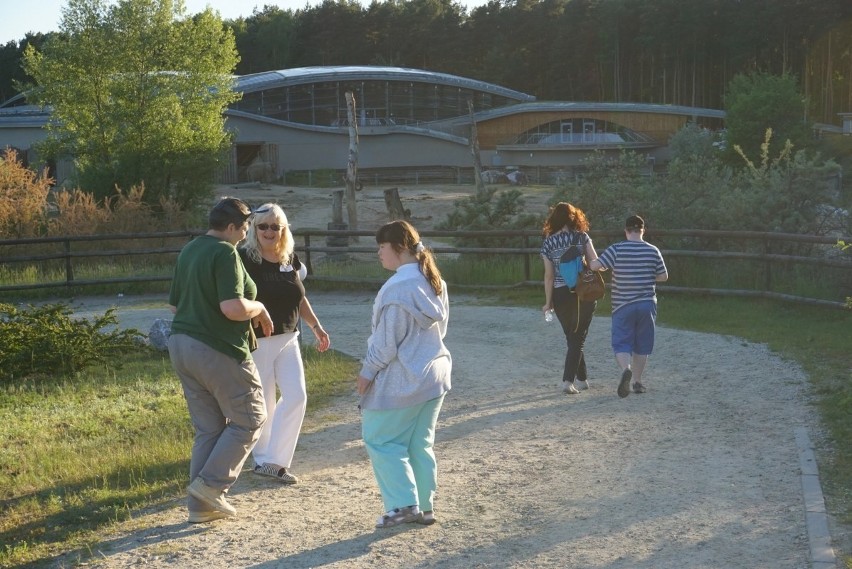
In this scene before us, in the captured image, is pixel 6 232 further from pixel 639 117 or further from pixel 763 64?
pixel 763 64

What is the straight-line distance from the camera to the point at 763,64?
8938 cm

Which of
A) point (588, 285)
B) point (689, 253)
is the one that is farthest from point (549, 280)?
point (689, 253)

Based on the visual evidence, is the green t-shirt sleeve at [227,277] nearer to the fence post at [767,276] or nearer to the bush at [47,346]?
the bush at [47,346]

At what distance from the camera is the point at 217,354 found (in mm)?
5828

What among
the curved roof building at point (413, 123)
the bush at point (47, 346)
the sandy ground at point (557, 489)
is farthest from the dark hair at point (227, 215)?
the curved roof building at point (413, 123)

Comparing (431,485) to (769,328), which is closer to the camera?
(431,485)

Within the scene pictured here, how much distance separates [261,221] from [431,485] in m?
1.97

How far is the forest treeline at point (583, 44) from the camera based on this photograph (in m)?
84.4

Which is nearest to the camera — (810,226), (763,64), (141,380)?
(141,380)

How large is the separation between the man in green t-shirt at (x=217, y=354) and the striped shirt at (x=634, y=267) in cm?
429

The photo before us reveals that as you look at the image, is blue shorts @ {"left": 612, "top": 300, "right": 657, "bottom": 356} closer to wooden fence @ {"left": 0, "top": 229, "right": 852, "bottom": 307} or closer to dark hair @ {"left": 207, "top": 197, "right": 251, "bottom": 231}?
dark hair @ {"left": 207, "top": 197, "right": 251, "bottom": 231}

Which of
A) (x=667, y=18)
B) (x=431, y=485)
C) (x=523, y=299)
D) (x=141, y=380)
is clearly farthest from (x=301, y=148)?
(x=431, y=485)

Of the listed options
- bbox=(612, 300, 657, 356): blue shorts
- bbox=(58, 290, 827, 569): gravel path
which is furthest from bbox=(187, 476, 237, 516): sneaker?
bbox=(612, 300, 657, 356): blue shorts

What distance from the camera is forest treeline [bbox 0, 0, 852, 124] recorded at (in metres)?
84.4
